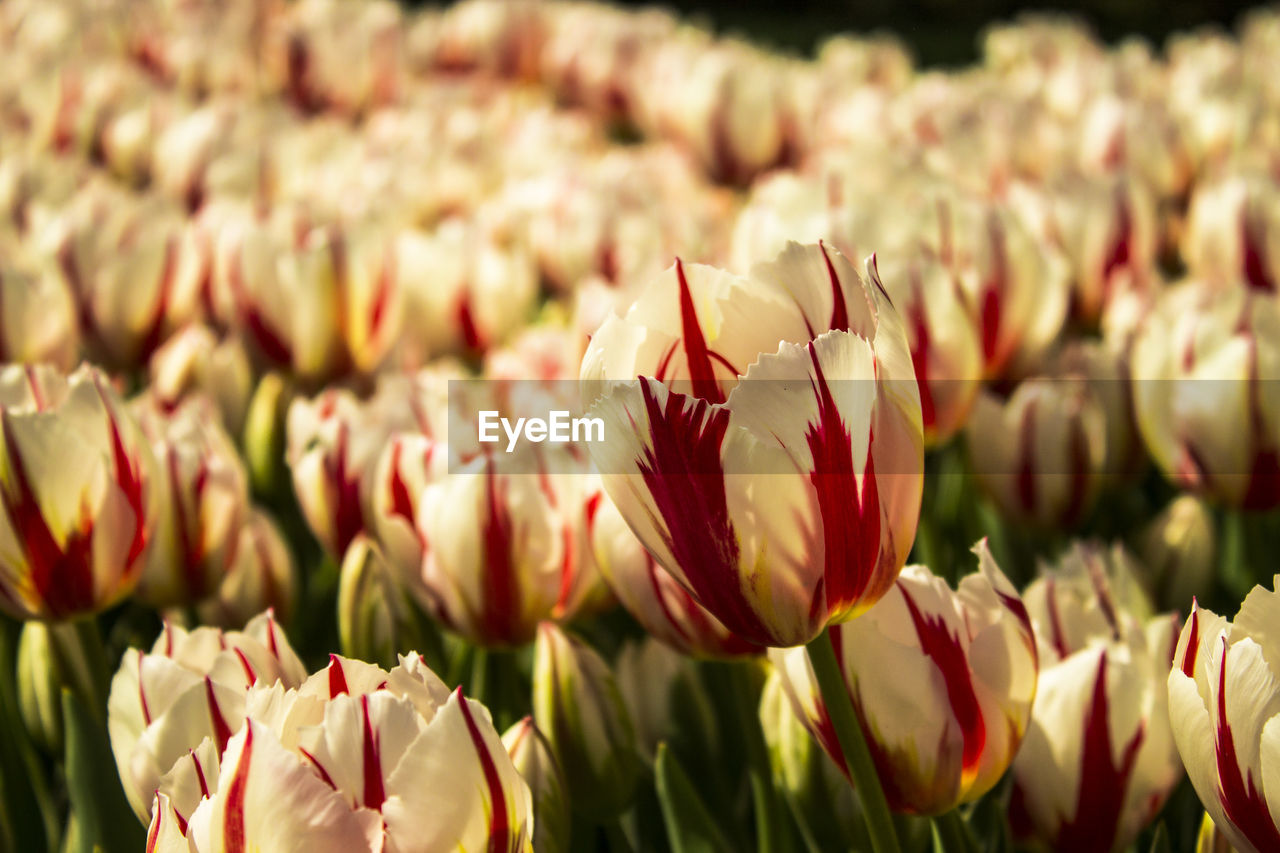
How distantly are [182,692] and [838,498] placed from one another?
0.97ft

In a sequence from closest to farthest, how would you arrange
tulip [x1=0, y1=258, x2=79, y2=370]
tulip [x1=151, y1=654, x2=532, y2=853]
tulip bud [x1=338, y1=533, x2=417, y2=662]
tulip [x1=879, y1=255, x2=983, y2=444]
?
tulip [x1=151, y1=654, x2=532, y2=853]
tulip bud [x1=338, y1=533, x2=417, y2=662]
tulip [x1=879, y1=255, x2=983, y2=444]
tulip [x1=0, y1=258, x2=79, y2=370]

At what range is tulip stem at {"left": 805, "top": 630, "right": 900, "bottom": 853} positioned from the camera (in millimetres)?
497

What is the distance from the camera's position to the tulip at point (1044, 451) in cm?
93

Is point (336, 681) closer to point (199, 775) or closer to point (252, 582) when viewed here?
point (199, 775)

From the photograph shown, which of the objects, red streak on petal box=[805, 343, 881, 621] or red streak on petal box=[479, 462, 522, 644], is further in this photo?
red streak on petal box=[479, 462, 522, 644]

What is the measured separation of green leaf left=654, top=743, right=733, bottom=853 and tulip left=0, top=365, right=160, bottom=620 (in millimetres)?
320

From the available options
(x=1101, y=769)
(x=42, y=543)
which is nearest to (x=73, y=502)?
(x=42, y=543)

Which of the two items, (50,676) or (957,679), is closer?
(957,679)

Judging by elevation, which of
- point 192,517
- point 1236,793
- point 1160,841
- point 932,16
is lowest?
point 1160,841

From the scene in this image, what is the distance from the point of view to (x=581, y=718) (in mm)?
683

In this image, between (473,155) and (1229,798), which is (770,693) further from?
(473,155)

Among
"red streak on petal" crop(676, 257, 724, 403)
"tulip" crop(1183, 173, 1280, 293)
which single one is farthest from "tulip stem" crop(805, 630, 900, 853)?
"tulip" crop(1183, 173, 1280, 293)

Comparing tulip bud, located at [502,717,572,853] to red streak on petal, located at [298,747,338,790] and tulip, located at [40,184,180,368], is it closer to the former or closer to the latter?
red streak on petal, located at [298,747,338,790]

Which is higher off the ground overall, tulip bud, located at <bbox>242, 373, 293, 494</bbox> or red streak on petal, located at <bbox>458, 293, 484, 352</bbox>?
red streak on petal, located at <bbox>458, 293, 484, 352</bbox>
